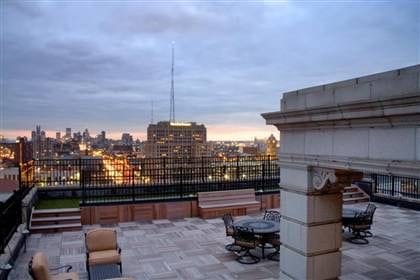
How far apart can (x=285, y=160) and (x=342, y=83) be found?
1.98m

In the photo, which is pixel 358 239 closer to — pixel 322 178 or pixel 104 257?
pixel 322 178

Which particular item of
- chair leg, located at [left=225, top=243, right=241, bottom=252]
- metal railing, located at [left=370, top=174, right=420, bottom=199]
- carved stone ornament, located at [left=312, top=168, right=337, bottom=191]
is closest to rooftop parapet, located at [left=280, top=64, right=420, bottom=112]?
carved stone ornament, located at [left=312, top=168, right=337, bottom=191]

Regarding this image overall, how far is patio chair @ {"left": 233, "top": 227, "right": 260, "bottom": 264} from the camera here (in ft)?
31.3

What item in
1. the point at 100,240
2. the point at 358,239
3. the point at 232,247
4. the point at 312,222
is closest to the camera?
the point at 312,222

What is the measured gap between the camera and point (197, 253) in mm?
10188

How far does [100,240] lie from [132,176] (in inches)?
263

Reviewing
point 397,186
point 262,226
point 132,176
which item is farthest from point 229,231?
point 397,186

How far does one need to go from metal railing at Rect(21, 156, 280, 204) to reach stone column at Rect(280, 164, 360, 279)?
8887 mm

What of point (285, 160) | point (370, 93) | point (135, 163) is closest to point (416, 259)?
point (285, 160)

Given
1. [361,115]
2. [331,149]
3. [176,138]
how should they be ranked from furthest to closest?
[176,138]
[331,149]
[361,115]

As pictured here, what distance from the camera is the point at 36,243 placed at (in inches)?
437

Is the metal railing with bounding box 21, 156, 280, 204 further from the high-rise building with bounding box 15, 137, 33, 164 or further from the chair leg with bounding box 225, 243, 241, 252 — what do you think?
the chair leg with bounding box 225, 243, 241, 252

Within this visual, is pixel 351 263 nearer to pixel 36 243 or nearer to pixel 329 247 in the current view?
pixel 329 247

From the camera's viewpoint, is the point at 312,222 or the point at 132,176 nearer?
the point at 312,222
